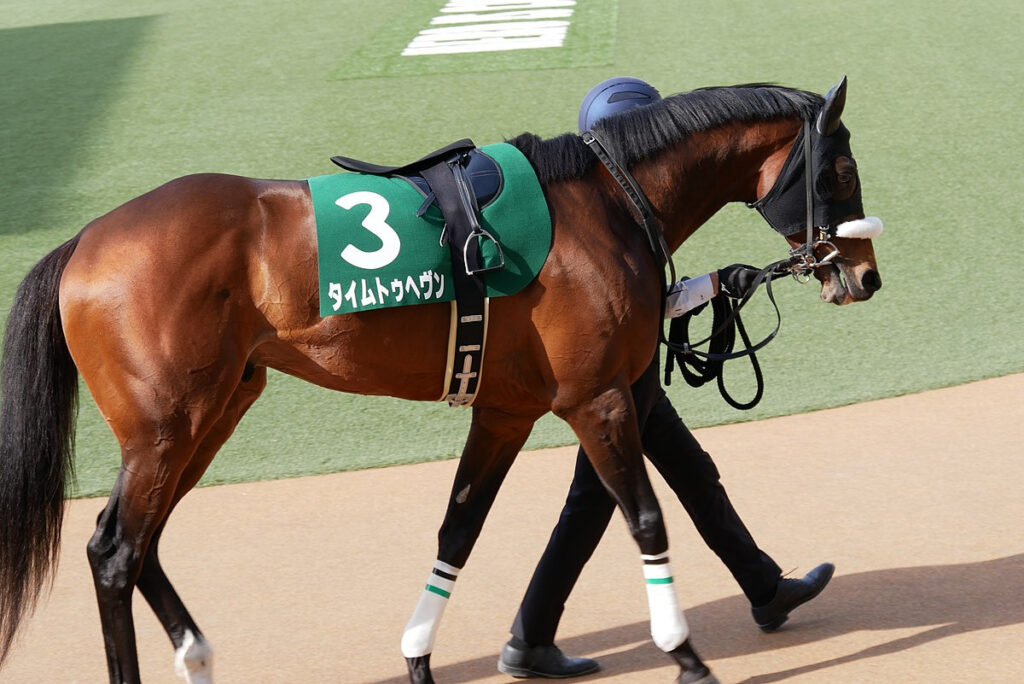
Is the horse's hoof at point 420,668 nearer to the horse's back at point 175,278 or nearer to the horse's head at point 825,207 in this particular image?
the horse's back at point 175,278

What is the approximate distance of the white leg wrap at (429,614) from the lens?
293 centimetres

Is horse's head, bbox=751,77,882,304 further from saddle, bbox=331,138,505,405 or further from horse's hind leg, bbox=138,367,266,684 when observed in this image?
horse's hind leg, bbox=138,367,266,684

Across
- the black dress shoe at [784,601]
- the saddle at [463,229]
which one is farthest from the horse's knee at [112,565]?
the black dress shoe at [784,601]

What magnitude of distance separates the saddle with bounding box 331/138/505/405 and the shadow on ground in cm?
88

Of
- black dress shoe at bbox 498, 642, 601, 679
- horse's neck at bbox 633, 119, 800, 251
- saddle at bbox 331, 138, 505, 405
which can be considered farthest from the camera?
black dress shoe at bbox 498, 642, 601, 679

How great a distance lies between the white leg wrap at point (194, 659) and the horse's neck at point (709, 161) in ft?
5.23

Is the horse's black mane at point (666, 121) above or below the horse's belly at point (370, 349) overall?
above

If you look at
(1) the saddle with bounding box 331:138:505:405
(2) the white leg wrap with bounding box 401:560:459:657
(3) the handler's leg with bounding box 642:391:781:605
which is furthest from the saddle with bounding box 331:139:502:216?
(2) the white leg wrap with bounding box 401:560:459:657

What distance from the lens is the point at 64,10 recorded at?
12336 mm

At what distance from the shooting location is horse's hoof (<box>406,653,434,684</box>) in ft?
9.66

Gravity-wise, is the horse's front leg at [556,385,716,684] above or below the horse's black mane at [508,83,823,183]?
below

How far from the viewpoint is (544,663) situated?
3047 millimetres

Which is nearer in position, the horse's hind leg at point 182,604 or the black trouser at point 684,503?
the horse's hind leg at point 182,604

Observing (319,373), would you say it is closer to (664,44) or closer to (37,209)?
(37,209)
